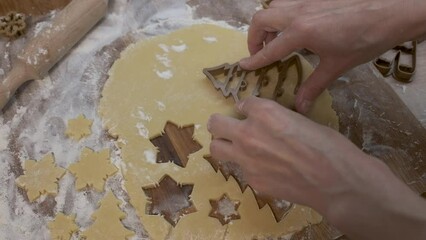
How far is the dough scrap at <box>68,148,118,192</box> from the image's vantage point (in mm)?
1306

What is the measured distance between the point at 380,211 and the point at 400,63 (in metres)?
0.74

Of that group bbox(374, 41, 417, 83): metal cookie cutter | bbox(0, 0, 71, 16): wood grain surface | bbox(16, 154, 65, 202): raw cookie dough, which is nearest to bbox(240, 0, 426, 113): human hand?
bbox(374, 41, 417, 83): metal cookie cutter

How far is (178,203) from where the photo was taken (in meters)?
1.28

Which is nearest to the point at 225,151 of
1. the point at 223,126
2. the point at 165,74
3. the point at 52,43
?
the point at 223,126

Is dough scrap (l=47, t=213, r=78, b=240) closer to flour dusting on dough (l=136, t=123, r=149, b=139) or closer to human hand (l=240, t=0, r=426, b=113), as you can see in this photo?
flour dusting on dough (l=136, t=123, r=149, b=139)

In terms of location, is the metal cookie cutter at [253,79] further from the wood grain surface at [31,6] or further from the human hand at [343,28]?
the wood grain surface at [31,6]

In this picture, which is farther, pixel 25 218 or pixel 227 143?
pixel 25 218

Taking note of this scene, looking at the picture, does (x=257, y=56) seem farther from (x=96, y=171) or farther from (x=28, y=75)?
(x=28, y=75)

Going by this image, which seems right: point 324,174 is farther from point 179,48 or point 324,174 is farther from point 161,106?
point 179,48

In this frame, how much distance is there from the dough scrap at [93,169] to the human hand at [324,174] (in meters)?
0.43

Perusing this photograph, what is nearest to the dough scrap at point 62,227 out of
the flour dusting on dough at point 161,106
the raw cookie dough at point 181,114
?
the raw cookie dough at point 181,114

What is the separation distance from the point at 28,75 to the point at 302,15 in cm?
82

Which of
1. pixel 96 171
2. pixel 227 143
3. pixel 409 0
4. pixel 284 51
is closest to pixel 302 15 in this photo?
pixel 284 51

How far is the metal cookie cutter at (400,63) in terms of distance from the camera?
4.81 feet
